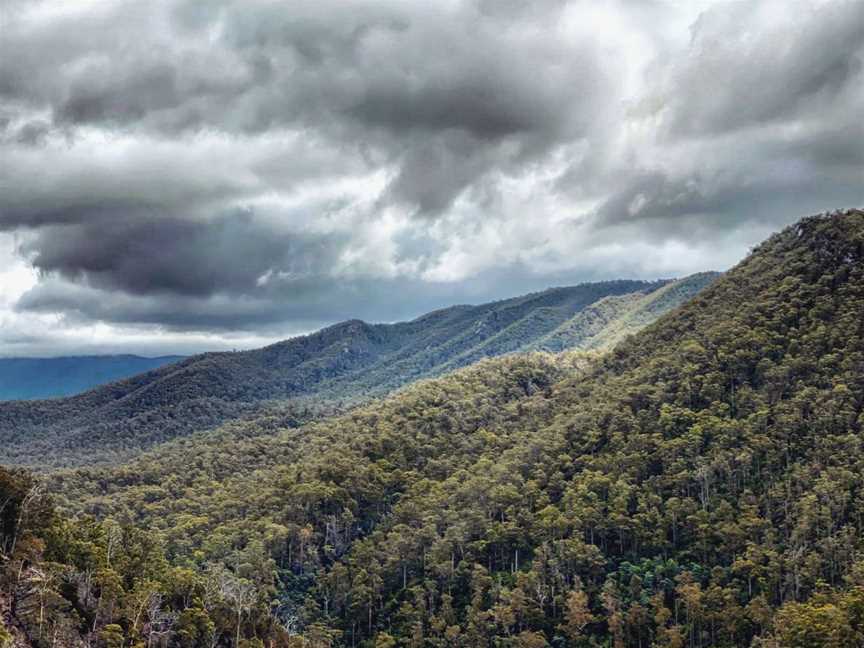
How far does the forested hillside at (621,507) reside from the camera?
10394 cm

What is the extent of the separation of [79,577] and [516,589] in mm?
65017

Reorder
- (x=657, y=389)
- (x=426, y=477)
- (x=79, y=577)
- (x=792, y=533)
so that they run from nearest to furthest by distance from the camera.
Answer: (x=79, y=577) < (x=792, y=533) < (x=657, y=389) < (x=426, y=477)

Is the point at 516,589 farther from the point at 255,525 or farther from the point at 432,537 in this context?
the point at 255,525

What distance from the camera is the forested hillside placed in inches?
4092

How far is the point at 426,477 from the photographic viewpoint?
534 ft

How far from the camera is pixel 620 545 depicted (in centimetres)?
12231

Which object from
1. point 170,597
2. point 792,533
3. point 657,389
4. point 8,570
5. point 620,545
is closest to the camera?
point 8,570

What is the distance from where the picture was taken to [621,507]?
401 feet

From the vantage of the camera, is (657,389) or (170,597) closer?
(170,597)

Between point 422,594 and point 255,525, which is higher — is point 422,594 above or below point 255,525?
below

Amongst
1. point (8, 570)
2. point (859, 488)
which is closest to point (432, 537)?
point (859, 488)

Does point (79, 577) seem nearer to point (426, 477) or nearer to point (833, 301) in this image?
point (426, 477)

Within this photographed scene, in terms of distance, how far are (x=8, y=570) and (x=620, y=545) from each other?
299 feet

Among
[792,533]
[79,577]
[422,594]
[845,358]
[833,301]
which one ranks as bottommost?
[422,594]
